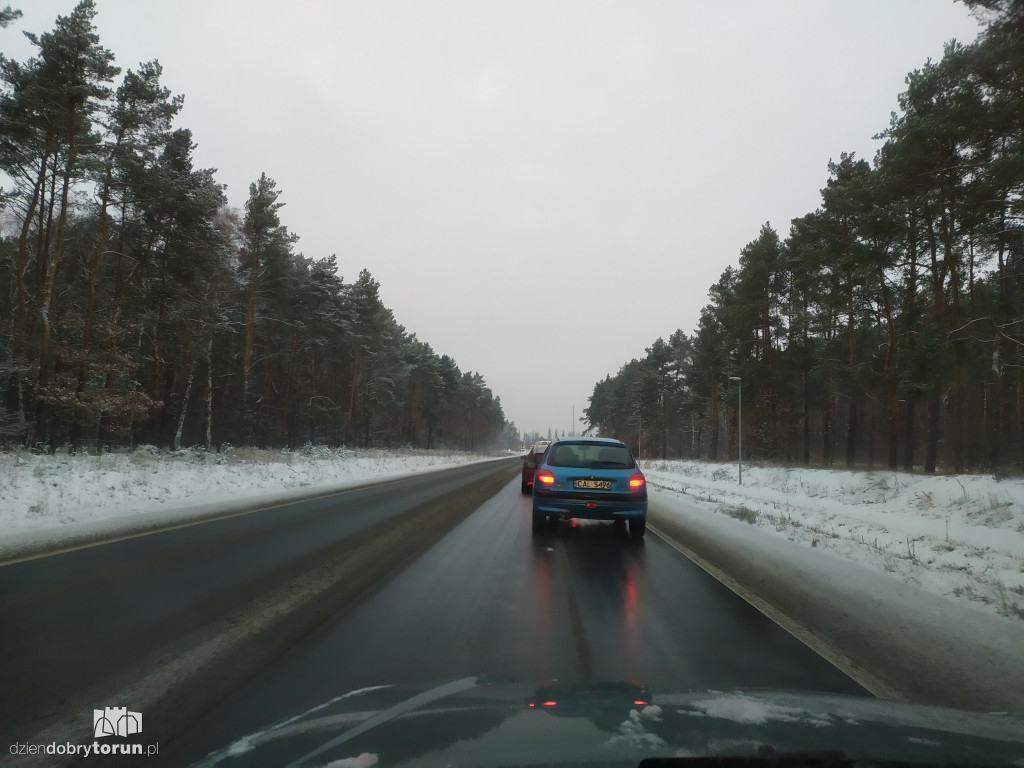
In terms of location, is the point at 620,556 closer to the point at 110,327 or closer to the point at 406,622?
the point at 406,622

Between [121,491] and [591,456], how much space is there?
34.4ft

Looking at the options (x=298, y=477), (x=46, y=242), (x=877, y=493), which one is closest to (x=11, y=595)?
(x=298, y=477)

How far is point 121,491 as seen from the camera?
12562 mm

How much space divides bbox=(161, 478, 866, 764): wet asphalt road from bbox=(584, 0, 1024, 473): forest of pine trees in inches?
415

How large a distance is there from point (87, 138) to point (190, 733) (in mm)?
22015

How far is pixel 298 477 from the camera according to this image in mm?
20703

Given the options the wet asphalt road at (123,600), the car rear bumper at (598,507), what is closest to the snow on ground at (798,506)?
the wet asphalt road at (123,600)

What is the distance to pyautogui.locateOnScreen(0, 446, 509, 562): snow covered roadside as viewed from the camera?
868 cm

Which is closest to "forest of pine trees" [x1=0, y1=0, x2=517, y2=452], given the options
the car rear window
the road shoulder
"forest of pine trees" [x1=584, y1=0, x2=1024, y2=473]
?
the car rear window

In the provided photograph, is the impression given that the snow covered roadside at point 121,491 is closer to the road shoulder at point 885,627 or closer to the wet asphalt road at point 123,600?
the wet asphalt road at point 123,600

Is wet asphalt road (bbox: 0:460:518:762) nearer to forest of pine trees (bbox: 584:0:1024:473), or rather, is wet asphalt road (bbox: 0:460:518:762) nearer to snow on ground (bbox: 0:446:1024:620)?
snow on ground (bbox: 0:446:1024:620)
